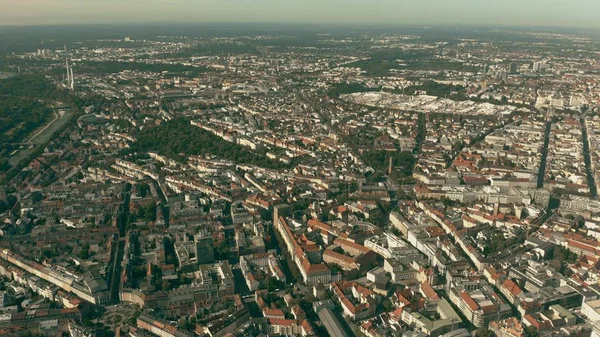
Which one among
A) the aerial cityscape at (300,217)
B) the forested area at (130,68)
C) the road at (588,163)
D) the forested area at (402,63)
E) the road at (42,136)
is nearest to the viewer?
the aerial cityscape at (300,217)

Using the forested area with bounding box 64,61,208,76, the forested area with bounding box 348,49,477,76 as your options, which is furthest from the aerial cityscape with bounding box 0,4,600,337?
the forested area with bounding box 348,49,477,76

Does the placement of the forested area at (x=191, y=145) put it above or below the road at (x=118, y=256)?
above

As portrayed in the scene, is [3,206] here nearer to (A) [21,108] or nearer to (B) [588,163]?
(A) [21,108]

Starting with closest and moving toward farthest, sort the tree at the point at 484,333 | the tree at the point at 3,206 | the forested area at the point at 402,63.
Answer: the tree at the point at 484,333
the tree at the point at 3,206
the forested area at the point at 402,63

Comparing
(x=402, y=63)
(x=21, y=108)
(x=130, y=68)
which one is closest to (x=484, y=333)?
(x=21, y=108)

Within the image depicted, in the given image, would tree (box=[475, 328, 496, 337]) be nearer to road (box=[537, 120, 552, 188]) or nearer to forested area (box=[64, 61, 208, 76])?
road (box=[537, 120, 552, 188])

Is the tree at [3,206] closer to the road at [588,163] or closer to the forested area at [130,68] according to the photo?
the road at [588,163]

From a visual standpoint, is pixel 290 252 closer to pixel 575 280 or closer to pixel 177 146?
pixel 575 280

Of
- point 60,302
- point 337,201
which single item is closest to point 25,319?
point 60,302

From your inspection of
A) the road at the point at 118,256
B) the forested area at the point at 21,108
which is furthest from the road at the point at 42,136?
the road at the point at 118,256
